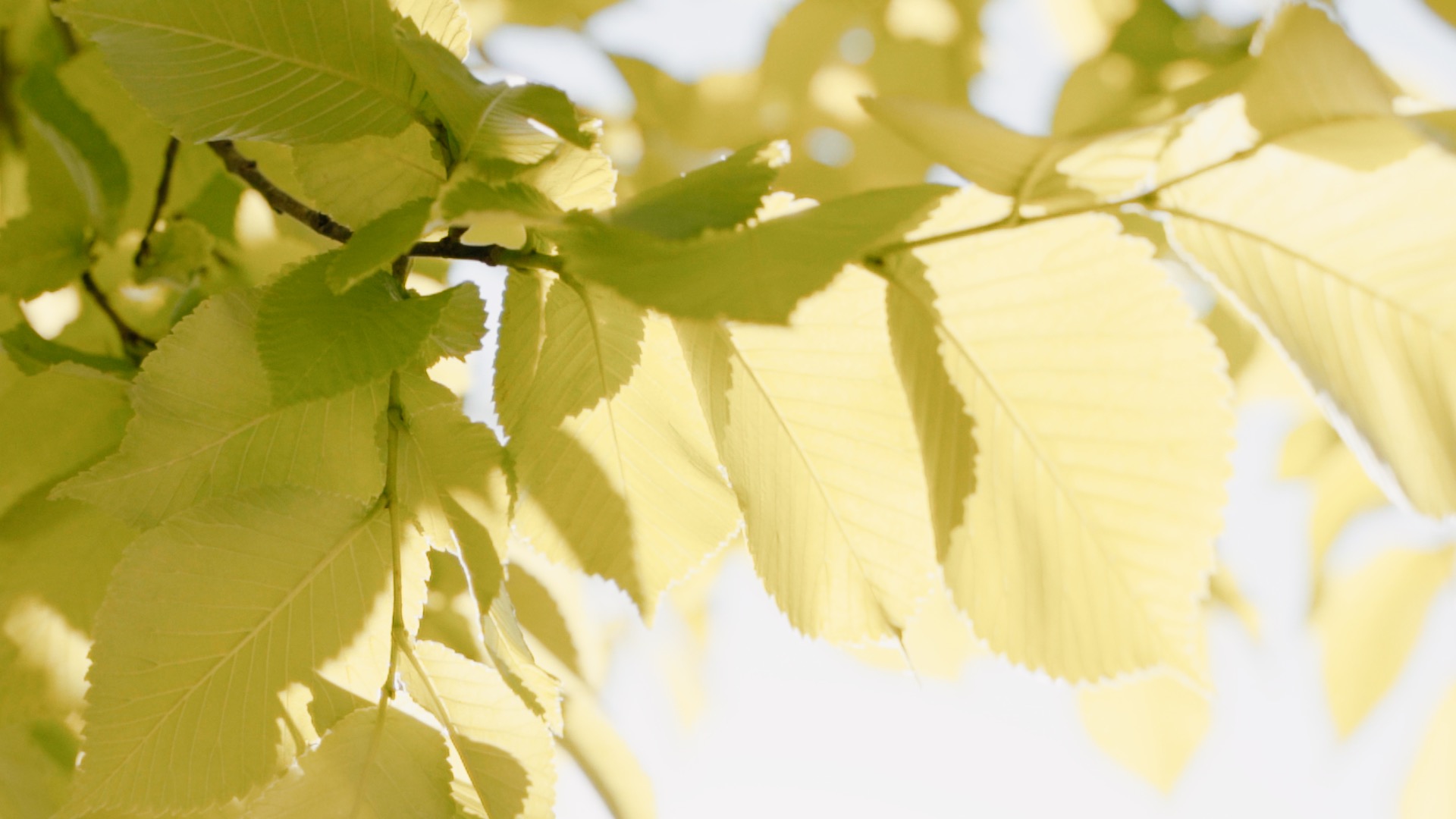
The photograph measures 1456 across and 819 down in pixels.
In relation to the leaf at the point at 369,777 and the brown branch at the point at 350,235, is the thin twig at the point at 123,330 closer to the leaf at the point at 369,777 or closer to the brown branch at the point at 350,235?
the brown branch at the point at 350,235

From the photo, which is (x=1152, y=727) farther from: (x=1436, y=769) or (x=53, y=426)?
(x=53, y=426)

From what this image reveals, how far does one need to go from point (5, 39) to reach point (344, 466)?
0.33 m

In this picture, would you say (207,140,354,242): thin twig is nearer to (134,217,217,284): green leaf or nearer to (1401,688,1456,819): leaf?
(134,217,217,284): green leaf

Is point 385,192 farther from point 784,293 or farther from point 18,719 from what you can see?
point 18,719

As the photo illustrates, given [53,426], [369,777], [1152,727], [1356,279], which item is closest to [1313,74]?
[1356,279]

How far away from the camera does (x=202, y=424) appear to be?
0.91ft

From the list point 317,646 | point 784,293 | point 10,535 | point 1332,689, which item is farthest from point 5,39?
point 1332,689

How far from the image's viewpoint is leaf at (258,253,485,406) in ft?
0.80

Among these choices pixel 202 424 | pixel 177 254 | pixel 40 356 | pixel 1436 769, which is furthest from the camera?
pixel 1436 769

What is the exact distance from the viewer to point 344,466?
299 mm

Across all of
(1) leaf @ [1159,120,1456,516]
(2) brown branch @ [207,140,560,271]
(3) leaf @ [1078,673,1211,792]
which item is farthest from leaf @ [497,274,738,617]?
(3) leaf @ [1078,673,1211,792]

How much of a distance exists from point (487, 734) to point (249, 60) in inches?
7.7

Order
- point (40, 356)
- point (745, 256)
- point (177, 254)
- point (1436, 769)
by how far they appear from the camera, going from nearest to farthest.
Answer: point (745, 256), point (40, 356), point (177, 254), point (1436, 769)

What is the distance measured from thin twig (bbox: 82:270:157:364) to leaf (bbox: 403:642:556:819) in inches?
Answer: 11.0
